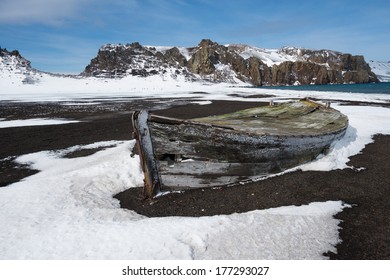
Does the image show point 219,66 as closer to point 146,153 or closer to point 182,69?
point 182,69

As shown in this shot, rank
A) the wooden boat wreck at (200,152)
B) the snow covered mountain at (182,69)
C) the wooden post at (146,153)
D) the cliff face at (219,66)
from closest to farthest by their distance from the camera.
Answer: the wooden post at (146,153)
the wooden boat wreck at (200,152)
the snow covered mountain at (182,69)
the cliff face at (219,66)

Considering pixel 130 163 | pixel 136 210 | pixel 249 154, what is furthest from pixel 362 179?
pixel 130 163

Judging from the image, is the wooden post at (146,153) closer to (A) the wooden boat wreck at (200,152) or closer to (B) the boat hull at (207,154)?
(A) the wooden boat wreck at (200,152)

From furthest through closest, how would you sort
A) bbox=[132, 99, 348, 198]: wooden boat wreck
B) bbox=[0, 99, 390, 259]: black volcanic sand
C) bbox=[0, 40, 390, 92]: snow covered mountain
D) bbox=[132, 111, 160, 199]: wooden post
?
bbox=[0, 40, 390, 92]: snow covered mountain
bbox=[132, 99, 348, 198]: wooden boat wreck
bbox=[132, 111, 160, 199]: wooden post
bbox=[0, 99, 390, 259]: black volcanic sand

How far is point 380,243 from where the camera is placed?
14.8ft

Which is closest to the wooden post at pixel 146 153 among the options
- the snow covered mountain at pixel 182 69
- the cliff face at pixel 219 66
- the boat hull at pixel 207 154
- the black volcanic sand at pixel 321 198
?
the boat hull at pixel 207 154

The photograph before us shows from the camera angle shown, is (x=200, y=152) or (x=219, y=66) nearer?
(x=200, y=152)

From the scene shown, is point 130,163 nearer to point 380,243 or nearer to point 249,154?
point 249,154

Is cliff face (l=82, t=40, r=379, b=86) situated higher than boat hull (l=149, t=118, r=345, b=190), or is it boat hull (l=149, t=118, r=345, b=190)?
cliff face (l=82, t=40, r=379, b=86)

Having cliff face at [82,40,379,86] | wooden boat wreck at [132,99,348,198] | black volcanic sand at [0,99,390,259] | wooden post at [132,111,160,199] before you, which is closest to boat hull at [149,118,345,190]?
wooden boat wreck at [132,99,348,198]

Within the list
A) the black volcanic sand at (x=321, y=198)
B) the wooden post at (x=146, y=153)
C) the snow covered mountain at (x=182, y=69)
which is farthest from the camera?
the snow covered mountain at (x=182, y=69)

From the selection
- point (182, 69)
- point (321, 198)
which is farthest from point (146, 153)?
point (182, 69)

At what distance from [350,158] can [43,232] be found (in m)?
8.56

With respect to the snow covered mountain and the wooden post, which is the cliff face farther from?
the wooden post
